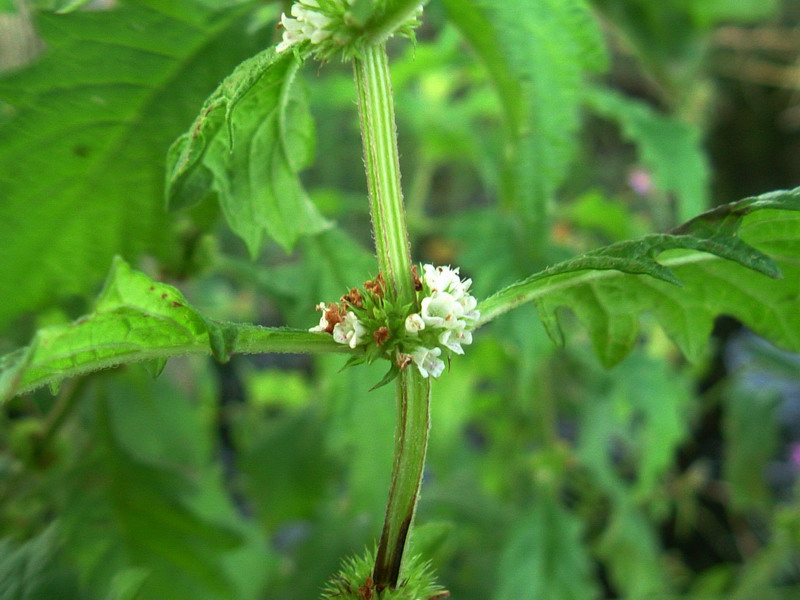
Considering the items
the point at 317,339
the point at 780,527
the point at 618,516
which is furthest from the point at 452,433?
the point at 317,339

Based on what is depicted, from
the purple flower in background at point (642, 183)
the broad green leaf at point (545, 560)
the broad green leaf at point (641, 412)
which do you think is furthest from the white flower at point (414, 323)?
the purple flower in background at point (642, 183)

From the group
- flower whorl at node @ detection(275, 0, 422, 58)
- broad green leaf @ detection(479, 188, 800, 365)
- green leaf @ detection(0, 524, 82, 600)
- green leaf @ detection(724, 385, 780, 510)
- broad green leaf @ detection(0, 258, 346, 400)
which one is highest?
green leaf @ detection(724, 385, 780, 510)

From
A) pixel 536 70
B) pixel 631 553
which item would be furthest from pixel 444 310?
pixel 631 553

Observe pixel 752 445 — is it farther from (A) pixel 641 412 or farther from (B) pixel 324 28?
(B) pixel 324 28

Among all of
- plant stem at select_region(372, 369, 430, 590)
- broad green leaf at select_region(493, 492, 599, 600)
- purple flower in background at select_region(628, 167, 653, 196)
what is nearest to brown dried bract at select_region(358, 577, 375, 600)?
plant stem at select_region(372, 369, 430, 590)

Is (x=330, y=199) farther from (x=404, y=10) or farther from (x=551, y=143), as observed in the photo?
(x=404, y=10)

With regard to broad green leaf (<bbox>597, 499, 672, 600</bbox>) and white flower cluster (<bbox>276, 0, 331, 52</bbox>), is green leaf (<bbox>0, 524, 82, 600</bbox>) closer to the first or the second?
white flower cluster (<bbox>276, 0, 331, 52</bbox>)

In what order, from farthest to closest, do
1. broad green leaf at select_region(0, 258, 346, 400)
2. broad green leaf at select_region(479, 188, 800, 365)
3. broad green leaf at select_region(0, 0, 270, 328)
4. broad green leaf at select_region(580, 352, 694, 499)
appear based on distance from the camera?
1. broad green leaf at select_region(580, 352, 694, 499)
2. broad green leaf at select_region(0, 0, 270, 328)
3. broad green leaf at select_region(479, 188, 800, 365)
4. broad green leaf at select_region(0, 258, 346, 400)
